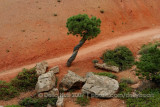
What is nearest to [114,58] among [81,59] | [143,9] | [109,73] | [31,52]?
[109,73]

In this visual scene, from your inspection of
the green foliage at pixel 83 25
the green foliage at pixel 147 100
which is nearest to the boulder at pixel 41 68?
the green foliage at pixel 83 25

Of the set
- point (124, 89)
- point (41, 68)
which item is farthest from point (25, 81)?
point (124, 89)

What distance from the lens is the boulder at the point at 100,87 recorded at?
9.34m

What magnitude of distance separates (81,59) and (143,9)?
50.7 feet

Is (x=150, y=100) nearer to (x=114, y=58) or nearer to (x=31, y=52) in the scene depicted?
(x=114, y=58)

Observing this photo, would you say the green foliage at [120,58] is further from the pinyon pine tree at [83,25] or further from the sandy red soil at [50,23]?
the sandy red soil at [50,23]

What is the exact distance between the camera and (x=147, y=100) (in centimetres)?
860

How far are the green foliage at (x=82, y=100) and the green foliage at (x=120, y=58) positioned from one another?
3.57 m

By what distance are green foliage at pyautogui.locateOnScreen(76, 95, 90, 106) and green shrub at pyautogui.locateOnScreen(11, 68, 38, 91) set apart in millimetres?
3172

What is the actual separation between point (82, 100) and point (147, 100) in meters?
3.15

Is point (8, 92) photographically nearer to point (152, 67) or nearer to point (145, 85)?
point (145, 85)

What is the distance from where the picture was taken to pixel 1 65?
51.1ft

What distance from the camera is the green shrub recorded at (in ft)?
35.9

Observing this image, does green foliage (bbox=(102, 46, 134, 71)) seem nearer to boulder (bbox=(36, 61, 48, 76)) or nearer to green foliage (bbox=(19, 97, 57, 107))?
boulder (bbox=(36, 61, 48, 76))
